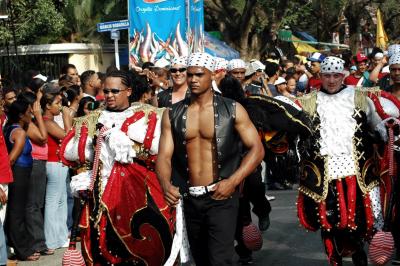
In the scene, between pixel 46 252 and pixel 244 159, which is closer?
pixel 244 159

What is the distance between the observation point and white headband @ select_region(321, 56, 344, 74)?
833cm

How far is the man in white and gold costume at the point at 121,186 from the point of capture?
795cm

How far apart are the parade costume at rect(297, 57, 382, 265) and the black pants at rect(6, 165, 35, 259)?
3.47 meters

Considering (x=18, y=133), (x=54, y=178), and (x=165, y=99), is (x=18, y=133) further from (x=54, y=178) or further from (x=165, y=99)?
(x=165, y=99)

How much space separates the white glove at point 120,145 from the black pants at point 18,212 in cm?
285

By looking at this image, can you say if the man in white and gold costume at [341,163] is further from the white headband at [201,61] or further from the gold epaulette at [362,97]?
the white headband at [201,61]

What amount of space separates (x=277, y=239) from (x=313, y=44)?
108 ft

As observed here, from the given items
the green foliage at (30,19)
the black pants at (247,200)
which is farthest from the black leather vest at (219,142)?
the green foliage at (30,19)

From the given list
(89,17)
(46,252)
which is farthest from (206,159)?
(89,17)

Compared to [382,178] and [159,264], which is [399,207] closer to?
[382,178]

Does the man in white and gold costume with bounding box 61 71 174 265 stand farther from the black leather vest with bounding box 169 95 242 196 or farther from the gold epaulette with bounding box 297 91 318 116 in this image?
the gold epaulette with bounding box 297 91 318 116

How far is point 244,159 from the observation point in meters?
6.85

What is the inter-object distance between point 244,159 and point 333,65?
185cm

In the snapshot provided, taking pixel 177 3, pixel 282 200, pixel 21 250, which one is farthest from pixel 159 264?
pixel 177 3
